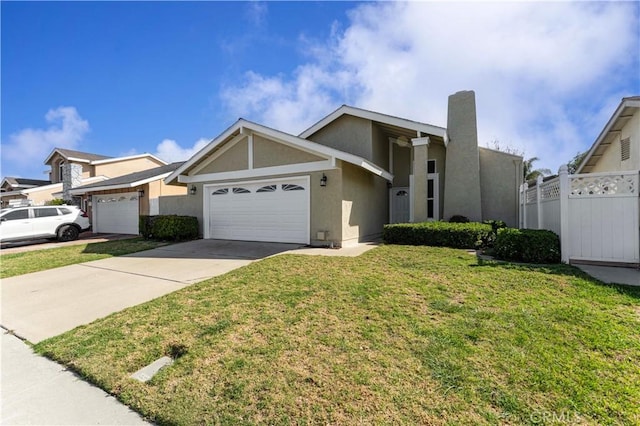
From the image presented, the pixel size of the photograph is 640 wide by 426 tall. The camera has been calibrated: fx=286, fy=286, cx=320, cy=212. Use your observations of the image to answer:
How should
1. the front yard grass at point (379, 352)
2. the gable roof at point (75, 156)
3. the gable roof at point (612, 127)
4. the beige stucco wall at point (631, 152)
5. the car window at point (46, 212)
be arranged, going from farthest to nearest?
1. the gable roof at point (75, 156)
2. the car window at point (46, 212)
3. the beige stucco wall at point (631, 152)
4. the gable roof at point (612, 127)
5. the front yard grass at point (379, 352)

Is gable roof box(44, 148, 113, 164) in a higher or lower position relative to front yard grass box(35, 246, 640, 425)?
higher

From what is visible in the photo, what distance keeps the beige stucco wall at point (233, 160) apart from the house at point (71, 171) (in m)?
17.4

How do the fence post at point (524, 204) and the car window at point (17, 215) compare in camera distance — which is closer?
the fence post at point (524, 204)

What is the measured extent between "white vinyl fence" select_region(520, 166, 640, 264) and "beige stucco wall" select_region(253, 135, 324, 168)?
22.5 ft

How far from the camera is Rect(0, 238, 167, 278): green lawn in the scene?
27.0 feet

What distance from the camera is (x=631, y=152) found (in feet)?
35.1

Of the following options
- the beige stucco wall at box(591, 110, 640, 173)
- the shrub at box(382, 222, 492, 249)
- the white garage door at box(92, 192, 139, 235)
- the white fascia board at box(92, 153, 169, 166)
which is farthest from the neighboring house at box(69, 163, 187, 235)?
the beige stucco wall at box(591, 110, 640, 173)

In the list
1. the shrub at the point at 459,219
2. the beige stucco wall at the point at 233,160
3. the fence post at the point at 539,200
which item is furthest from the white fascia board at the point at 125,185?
the fence post at the point at 539,200

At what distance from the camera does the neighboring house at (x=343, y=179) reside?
32.7 ft

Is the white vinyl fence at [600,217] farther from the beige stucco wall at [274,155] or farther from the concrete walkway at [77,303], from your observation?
the beige stucco wall at [274,155]

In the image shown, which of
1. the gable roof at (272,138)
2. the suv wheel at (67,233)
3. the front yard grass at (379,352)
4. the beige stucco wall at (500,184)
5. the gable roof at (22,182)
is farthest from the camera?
the gable roof at (22,182)

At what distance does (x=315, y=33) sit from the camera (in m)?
9.97

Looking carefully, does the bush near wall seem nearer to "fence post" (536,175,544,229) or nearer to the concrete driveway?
the concrete driveway

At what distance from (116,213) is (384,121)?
55.0ft
